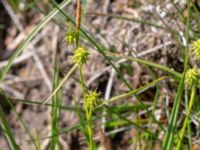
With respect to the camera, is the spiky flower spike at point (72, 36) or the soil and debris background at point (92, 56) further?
the soil and debris background at point (92, 56)

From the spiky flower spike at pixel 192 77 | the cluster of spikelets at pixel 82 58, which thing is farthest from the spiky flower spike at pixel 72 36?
the spiky flower spike at pixel 192 77

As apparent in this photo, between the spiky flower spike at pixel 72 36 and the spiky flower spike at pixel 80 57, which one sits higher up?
the spiky flower spike at pixel 72 36

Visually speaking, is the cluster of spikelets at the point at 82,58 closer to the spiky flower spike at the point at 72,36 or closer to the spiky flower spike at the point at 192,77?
the spiky flower spike at the point at 72,36

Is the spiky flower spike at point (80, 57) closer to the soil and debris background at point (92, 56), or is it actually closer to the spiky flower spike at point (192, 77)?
the spiky flower spike at point (192, 77)

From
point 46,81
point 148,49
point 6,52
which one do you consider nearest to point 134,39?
point 148,49

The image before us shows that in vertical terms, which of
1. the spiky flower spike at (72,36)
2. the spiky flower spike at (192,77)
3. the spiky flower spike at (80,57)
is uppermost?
the spiky flower spike at (72,36)

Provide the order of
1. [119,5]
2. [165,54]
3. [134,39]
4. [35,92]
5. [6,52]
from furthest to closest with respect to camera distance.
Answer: [6,52] → [35,92] → [119,5] → [134,39] → [165,54]

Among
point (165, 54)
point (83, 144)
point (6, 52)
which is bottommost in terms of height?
point (83, 144)

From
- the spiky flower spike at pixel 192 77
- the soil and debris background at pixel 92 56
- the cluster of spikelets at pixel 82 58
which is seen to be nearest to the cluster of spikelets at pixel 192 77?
the spiky flower spike at pixel 192 77

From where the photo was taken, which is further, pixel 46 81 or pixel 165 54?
pixel 46 81

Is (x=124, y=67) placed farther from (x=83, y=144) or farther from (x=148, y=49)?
(x=83, y=144)

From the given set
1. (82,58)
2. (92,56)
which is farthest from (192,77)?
(92,56)
